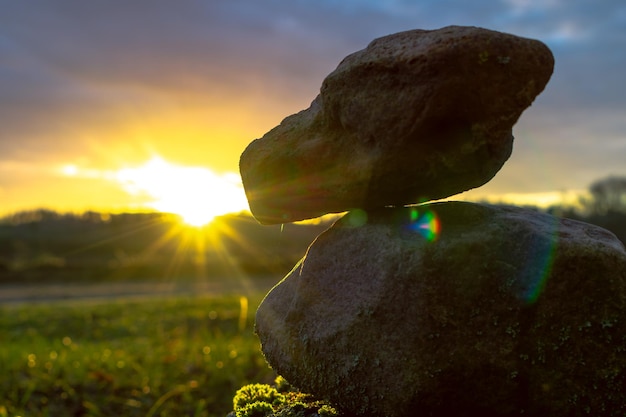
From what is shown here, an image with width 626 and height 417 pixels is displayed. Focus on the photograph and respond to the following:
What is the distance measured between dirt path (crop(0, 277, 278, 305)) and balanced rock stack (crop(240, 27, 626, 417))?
1949cm

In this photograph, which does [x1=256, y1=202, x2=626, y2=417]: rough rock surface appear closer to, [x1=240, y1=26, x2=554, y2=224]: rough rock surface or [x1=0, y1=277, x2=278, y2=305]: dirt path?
[x1=240, y1=26, x2=554, y2=224]: rough rock surface

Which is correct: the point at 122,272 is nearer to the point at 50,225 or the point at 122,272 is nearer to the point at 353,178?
the point at 353,178

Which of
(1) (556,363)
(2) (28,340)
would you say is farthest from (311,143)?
(2) (28,340)

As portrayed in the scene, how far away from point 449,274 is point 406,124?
100cm

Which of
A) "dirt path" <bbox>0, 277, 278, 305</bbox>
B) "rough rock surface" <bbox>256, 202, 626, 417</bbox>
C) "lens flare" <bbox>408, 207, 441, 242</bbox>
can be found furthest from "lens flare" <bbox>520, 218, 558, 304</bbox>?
"dirt path" <bbox>0, 277, 278, 305</bbox>

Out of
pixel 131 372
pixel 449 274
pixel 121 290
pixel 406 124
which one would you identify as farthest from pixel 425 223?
pixel 121 290

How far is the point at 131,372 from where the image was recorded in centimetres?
868

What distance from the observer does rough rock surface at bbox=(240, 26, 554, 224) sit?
11.3ft

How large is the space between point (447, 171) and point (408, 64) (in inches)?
32.4

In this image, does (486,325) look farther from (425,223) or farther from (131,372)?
(131,372)

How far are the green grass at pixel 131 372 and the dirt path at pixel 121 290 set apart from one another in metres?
10.6

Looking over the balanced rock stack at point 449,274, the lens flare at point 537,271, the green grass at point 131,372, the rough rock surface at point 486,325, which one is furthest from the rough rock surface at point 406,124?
the green grass at point 131,372

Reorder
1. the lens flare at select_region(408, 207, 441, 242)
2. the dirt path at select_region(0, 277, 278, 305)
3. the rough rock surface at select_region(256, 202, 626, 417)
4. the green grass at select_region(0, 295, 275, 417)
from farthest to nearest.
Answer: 1. the dirt path at select_region(0, 277, 278, 305)
2. the green grass at select_region(0, 295, 275, 417)
3. the lens flare at select_region(408, 207, 441, 242)
4. the rough rock surface at select_region(256, 202, 626, 417)

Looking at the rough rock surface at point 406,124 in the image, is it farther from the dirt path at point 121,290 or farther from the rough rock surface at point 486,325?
the dirt path at point 121,290
